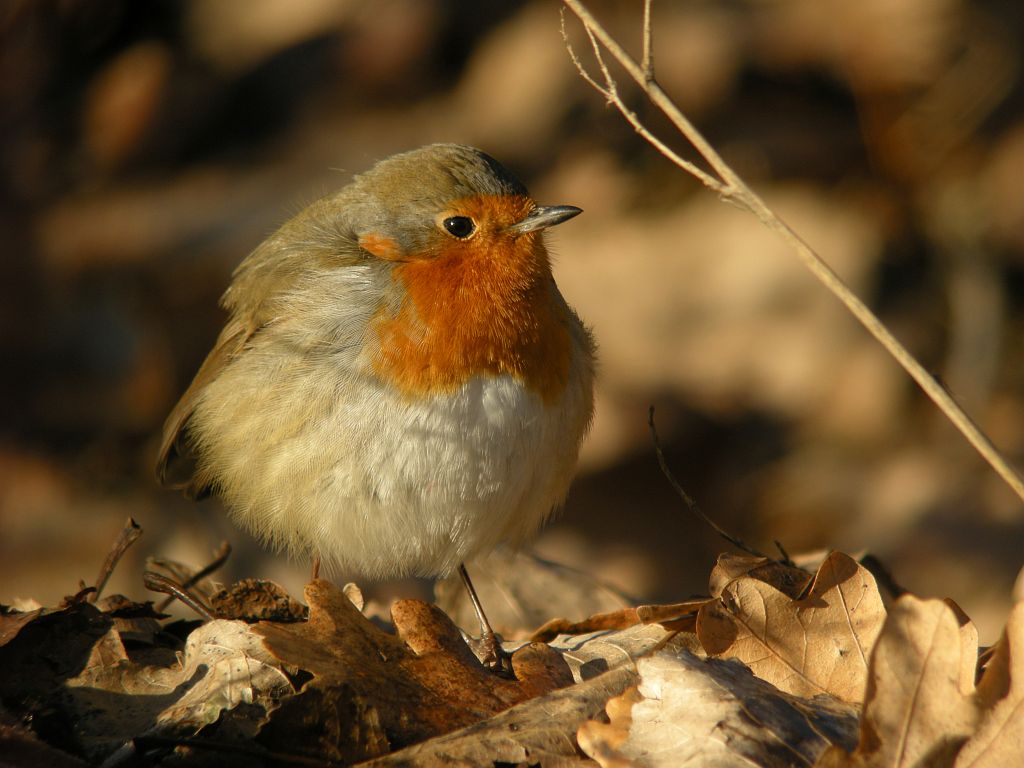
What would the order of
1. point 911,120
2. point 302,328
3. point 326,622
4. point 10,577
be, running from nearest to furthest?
point 326,622 → point 302,328 → point 10,577 → point 911,120

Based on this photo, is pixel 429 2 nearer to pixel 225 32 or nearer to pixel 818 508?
pixel 225 32

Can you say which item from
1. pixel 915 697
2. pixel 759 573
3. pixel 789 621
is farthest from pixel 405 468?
pixel 915 697

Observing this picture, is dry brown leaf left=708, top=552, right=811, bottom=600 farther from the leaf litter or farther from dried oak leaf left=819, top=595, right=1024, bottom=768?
dried oak leaf left=819, top=595, right=1024, bottom=768

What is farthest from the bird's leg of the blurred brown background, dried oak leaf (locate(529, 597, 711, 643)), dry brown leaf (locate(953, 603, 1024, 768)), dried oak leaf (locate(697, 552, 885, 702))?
the blurred brown background

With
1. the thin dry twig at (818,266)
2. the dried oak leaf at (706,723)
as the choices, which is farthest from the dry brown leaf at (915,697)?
the thin dry twig at (818,266)

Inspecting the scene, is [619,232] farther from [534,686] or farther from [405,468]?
[534,686]

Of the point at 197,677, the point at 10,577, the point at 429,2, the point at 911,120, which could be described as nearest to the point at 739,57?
the point at 911,120
